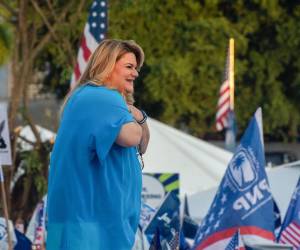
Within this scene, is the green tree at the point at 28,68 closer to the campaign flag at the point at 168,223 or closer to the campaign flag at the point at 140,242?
the campaign flag at the point at 168,223

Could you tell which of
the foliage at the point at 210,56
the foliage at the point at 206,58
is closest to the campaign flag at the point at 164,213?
the foliage at the point at 206,58

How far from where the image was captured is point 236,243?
22.2ft

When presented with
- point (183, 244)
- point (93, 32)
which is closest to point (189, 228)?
point (183, 244)

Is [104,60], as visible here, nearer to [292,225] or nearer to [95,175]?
[95,175]

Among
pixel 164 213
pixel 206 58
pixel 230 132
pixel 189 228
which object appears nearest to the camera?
pixel 164 213

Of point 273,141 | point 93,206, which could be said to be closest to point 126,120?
point 93,206

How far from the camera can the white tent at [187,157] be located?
12.1 metres

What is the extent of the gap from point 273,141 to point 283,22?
483cm

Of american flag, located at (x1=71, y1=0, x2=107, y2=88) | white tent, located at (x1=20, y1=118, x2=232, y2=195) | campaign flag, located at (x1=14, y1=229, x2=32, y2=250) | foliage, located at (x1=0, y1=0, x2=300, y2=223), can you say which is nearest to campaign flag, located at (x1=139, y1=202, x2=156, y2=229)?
campaign flag, located at (x1=14, y1=229, x2=32, y2=250)

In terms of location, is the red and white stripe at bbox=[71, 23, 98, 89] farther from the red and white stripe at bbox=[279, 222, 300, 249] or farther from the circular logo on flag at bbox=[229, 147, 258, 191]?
the red and white stripe at bbox=[279, 222, 300, 249]

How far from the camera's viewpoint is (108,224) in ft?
14.8

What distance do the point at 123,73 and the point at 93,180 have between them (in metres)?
0.46

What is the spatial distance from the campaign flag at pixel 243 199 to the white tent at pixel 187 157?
4663mm

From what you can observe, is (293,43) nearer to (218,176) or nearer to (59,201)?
(218,176)
